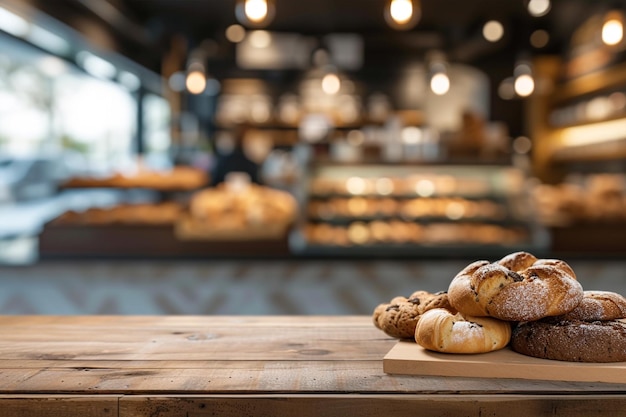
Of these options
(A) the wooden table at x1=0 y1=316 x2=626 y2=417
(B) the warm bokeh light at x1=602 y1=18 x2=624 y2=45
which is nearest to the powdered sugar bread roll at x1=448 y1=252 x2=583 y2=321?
(A) the wooden table at x1=0 y1=316 x2=626 y2=417

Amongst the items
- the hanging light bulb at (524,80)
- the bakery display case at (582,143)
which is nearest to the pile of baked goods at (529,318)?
the bakery display case at (582,143)

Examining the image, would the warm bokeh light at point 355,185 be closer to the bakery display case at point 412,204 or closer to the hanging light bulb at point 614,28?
the bakery display case at point 412,204

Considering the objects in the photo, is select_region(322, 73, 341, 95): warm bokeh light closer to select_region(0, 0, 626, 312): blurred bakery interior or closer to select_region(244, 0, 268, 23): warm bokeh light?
select_region(0, 0, 626, 312): blurred bakery interior

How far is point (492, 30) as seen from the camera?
6.74 metres

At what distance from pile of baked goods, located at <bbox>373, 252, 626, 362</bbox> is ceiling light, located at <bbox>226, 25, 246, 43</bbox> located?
746 cm

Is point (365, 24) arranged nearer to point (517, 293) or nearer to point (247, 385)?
point (517, 293)

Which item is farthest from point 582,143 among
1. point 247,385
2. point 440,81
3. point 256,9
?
point 247,385

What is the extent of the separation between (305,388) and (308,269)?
8.46 feet

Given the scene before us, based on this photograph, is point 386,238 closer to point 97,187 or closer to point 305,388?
point 97,187

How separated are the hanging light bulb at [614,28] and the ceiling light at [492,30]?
2.74 meters

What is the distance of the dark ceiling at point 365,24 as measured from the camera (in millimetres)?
7379

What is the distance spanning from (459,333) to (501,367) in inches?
3.8

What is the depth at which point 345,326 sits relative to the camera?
166 centimetres

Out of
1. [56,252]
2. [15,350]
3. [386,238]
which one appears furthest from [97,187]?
[15,350]
